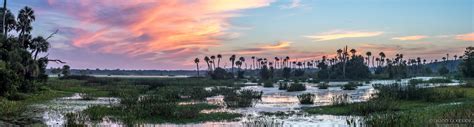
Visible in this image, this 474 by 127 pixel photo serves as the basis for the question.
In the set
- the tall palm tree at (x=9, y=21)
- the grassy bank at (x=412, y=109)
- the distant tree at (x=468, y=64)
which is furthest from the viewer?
the distant tree at (x=468, y=64)

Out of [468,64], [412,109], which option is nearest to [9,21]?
[412,109]

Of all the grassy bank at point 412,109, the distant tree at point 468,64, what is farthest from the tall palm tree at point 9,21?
the distant tree at point 468,64

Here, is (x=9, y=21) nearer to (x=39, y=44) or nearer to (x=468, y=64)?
(x=39, y=44)

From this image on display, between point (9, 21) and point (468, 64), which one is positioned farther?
point (468, 64)

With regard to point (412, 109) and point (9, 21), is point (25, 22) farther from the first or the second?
point (412, 109)

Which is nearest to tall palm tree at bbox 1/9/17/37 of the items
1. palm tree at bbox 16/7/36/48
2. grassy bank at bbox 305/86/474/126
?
palm tree at bbox 16/7/36/48

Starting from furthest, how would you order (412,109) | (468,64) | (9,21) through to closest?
(468,64) → (9,21) → (412,109)

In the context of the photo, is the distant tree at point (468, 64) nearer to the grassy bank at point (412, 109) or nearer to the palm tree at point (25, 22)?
the grassy bank at point (412, 109)

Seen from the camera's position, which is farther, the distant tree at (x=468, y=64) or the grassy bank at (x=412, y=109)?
the distant tree at (x=468, y=64)

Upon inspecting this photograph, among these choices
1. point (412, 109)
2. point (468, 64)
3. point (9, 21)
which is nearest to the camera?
point (412, 109)

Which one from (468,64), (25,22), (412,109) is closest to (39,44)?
(25,22)

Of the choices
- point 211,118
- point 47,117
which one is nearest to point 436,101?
point 211,118

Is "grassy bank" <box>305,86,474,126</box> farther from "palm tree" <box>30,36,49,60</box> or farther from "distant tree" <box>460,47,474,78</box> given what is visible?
"distant tree" <box>460,47,474,78</box>

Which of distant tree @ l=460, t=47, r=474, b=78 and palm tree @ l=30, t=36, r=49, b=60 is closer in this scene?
palm tree @ l=30, t=36, r=49, b=60
